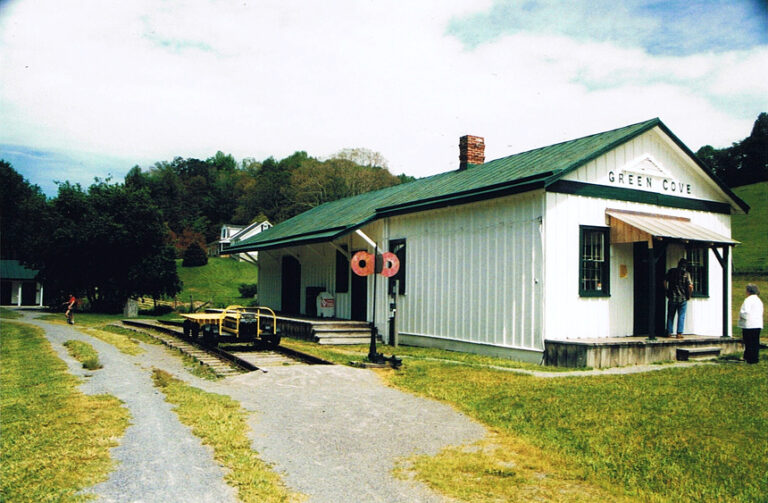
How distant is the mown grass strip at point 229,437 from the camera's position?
477 centimetres

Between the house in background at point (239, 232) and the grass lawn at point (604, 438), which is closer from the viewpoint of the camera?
the grass lawn at point (604, 438)

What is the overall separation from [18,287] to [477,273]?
185 ft

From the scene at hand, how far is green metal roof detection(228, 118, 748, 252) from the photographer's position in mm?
12562

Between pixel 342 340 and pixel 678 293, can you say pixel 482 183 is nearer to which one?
pixel 678 293

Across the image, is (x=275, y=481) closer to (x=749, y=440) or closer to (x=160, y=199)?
(x=749, y=440)

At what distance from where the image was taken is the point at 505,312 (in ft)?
42.6

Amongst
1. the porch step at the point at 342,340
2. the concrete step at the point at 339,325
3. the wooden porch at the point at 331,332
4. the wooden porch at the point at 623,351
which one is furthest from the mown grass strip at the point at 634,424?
the concrete step at the point at 339,325

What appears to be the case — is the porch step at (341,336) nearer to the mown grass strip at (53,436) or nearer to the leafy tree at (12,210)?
the mown grass strip at (53,436)

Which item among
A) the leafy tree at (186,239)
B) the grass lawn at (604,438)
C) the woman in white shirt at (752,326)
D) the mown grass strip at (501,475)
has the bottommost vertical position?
the mown grass strip at (501,475)

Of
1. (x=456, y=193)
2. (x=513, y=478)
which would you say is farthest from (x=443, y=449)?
(x=456, y=193)

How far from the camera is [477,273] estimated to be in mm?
13859

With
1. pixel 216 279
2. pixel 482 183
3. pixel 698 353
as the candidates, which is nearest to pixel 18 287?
pixel 216 279

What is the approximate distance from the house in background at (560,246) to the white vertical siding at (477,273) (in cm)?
3

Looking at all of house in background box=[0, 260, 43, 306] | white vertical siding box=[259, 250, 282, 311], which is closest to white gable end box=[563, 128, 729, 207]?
white vertical siding box=[259, 250, 282, 311]
